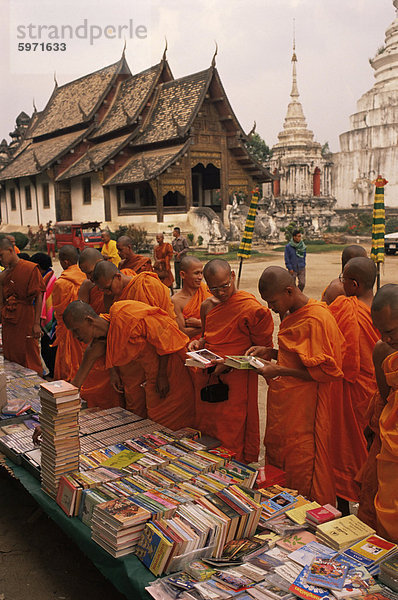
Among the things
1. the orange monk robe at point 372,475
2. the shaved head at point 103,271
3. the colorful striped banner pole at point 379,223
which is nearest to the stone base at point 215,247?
the colorful striped banner pole at point 379,223

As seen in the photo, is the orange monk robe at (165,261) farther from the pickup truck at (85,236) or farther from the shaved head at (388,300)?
the pickup truck at (85,236)

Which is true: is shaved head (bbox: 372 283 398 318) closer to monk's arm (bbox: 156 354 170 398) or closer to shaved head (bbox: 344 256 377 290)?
shaved head (bbox: 344 256 377 290)

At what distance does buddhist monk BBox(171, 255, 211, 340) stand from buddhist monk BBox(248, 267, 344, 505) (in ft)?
4.71

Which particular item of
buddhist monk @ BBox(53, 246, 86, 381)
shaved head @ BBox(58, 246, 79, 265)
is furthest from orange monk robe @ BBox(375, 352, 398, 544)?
shaved head @ BBox(58, 246, 79, 265)

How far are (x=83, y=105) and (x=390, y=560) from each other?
30.1 metres

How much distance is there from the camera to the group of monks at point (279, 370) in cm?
305

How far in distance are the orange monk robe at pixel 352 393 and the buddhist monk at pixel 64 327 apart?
307 centimetres

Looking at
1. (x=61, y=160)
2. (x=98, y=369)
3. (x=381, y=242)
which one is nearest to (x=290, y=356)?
(x=98, y=369)

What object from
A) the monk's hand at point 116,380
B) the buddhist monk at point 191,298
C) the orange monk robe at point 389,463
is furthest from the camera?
the buddhist monk at point 191,298

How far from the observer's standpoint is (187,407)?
4469 millimetres

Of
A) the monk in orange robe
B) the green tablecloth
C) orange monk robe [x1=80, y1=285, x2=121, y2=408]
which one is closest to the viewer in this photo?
the green tablecloth

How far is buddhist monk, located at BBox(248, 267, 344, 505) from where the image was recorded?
3.43 m

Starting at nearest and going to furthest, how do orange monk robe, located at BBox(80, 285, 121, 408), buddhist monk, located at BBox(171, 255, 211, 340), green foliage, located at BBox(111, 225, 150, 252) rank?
orange monk robe, located at BBox(80, 285, 121, 408) < buddhist monk, located at BBox(171, 255, 211, 340) < green foliage, located at BBox(111, 225, 150, 252)

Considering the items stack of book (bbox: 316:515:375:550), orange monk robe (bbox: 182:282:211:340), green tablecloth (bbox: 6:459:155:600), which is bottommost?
green tablecloth (bbox: 6:459:155:600)
